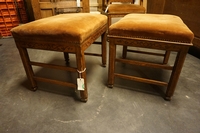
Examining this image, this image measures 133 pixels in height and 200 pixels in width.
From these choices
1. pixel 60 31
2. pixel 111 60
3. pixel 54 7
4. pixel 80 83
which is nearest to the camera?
pixel 60 31

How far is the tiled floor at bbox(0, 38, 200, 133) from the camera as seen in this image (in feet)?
2.38

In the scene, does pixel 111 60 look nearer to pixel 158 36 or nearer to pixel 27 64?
pixel 158 36

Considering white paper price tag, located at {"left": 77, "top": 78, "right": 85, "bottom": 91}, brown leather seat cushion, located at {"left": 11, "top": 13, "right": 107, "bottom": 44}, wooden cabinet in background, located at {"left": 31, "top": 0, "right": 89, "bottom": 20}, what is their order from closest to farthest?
1. brown leather seat cushion, located at {"left": 11, "top": 13, "right": 107, "bottom": 44}
2. white paper price tag, located at {"left": 77, "top": 78, "right": 85, "bottom": 91}
3. wooden cabinet in background, located at {"left": 31, "top": 0, "right": 89, "bottom": 20}

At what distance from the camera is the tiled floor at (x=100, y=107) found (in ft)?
2.38

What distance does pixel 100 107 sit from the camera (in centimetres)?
85

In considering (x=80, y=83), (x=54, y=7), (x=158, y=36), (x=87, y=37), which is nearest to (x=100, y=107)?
(x=80, y=83)

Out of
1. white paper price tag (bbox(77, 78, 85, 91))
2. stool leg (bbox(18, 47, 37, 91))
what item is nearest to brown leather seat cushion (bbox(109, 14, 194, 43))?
white paper price tag (bbox(77, 78, 85, 91))

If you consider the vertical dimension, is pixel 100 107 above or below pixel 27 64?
below

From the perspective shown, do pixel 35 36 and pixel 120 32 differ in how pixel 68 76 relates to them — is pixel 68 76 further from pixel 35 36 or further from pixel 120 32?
pixel 120 32

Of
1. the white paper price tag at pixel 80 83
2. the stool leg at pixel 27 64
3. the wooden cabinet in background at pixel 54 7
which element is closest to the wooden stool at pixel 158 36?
the white paper price tag at pixel 80 83

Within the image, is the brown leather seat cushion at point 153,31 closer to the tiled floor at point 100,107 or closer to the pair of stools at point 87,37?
the pair of stools at point 87,37

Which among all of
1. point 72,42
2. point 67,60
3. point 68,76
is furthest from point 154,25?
point 67,60

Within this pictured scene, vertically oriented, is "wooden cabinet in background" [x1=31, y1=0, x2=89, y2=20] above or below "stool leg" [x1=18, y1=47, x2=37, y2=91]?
above

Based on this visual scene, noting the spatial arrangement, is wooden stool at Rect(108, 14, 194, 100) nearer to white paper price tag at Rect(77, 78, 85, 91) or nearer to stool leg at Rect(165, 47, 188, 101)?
stool leg at Rect(165, 47, 188, 101)
